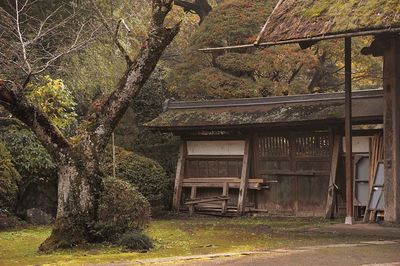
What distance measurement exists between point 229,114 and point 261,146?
1.35 meters

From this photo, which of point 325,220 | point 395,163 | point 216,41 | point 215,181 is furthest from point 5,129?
point 395,163

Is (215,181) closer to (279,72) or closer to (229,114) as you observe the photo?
(229,114)

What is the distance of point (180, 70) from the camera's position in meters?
19.9

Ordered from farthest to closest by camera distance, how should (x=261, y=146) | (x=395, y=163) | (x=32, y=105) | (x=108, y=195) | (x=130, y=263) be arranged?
(x=261, y=146)
(x=395, y=163)
(x=108, y=195)
(x=32, y=105)
(x=130, y=263)

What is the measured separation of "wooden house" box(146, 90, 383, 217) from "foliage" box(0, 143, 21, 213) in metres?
4.89

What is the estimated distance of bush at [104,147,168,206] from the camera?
55.1 feet

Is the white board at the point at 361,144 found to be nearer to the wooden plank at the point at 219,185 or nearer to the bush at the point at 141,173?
the wooden plank at the point at 219,185

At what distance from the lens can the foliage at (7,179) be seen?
13.8m

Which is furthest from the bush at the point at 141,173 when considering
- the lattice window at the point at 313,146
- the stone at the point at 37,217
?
the lattice window at the point at 313,146

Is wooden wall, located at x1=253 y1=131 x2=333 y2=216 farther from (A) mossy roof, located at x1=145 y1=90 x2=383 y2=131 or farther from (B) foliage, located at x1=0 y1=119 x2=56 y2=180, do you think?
(B) foliage, located at x1=0 y1=119 x2=56 y2=180

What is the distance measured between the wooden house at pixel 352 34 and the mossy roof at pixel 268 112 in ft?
7.68

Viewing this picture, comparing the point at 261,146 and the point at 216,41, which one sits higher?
the point at 216,41

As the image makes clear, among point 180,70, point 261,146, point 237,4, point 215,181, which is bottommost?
point 215,181

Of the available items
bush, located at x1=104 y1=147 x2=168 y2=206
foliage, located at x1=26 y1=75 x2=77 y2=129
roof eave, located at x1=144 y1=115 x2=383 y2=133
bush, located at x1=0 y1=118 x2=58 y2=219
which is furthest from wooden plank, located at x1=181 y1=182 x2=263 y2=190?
foliage, located at x1=26 y1=75 x2=77 y2=129
